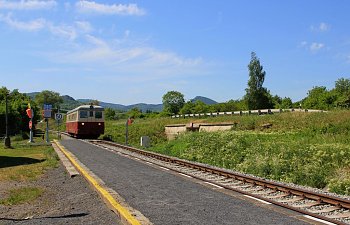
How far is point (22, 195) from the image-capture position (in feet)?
42.9

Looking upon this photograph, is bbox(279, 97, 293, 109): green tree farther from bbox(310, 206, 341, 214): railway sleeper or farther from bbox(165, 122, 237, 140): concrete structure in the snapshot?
bbox(310, 206, 341, 214): railway sleeper

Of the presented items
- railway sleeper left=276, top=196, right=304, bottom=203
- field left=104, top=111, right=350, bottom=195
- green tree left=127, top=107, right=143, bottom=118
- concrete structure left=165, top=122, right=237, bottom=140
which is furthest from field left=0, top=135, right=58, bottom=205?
green tree left=127, top=107, right=143, bottom=118

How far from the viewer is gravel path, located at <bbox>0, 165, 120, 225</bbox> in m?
8.69

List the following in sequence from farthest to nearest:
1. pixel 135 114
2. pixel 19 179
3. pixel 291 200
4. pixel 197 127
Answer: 1. pixel 135 114
2. pixel 197 127
3. pixel 19 179
4. pixel 291 200

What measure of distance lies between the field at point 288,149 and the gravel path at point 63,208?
7.10 metres

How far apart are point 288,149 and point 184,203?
892 cm

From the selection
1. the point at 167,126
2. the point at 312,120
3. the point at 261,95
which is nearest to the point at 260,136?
the point at 312,120

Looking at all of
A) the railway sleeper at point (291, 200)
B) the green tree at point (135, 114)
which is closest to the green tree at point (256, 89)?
the green tree at point (135, 114)

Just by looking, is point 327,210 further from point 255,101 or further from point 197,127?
point 255,101

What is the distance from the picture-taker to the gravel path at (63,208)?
28.5 feet

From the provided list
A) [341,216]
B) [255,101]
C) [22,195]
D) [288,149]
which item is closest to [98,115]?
[288,149]

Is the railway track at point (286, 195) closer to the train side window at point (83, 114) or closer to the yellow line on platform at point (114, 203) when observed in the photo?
the yellow line on platform at point (114, 203)

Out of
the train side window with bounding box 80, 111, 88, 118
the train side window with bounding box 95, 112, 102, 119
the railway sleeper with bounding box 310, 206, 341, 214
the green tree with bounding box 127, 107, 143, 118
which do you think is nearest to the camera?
the railway sleeper with bounding box 310, 206, 341, 214

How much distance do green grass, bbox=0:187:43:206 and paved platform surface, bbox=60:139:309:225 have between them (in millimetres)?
2285
